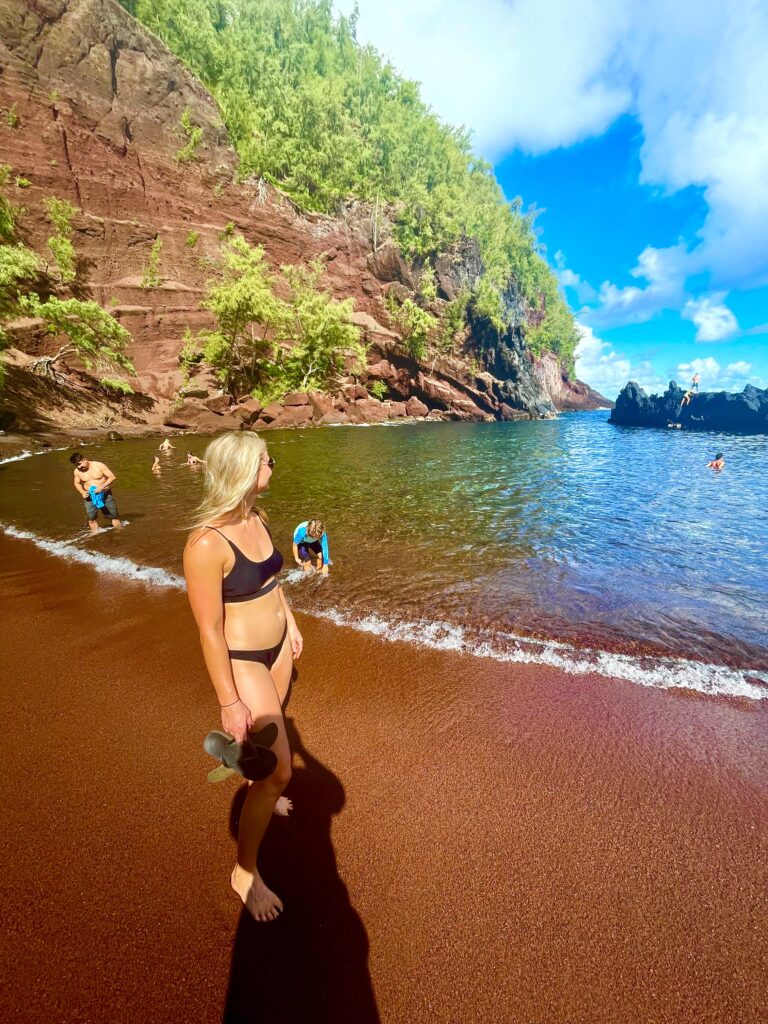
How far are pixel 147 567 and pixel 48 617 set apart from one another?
187 cm

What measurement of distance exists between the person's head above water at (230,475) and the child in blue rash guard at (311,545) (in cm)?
460

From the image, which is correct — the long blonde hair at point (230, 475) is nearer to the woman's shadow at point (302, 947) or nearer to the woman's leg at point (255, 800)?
the woman's leg at point (255, 800)

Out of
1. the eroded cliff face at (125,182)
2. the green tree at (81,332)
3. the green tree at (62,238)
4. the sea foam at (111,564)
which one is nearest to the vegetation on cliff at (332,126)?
the eroded cliff face at (125,182)

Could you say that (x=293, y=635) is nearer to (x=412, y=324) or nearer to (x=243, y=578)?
(x=243, y=578)

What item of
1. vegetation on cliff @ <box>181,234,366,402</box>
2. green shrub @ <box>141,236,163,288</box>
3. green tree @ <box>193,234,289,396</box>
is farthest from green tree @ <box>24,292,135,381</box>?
green shrub @ <box>141,236,163,288</box>

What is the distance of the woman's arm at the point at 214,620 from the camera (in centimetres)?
204

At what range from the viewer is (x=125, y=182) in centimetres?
3516

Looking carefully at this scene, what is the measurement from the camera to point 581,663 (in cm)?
469

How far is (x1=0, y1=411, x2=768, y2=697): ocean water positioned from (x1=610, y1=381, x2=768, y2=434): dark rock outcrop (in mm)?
53271

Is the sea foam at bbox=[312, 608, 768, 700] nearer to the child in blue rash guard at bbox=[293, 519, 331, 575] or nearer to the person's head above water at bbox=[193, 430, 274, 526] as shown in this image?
the child in blue rash guard at bbox=[293, 519, 331, 575]

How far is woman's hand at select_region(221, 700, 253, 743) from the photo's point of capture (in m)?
2.12

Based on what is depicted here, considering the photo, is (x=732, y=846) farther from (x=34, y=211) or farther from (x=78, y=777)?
(x=34, y=211)

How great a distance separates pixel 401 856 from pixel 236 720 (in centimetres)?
152

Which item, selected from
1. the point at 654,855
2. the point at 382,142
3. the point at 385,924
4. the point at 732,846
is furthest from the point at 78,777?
the point at 382,142
